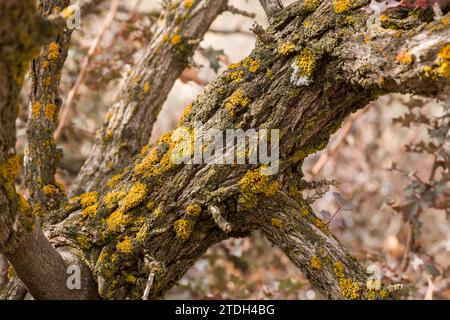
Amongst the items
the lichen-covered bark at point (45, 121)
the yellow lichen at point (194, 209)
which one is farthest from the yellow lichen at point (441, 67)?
the lichen-covered bark at point (45, 121)

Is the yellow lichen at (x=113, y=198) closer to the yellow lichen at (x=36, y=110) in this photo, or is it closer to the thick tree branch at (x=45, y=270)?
the thick tree branch at (x=45, y=270)

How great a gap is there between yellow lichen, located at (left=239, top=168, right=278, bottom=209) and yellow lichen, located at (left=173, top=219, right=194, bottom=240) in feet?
0.68

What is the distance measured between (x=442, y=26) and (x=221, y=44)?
628cm

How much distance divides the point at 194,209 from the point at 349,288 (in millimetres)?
577

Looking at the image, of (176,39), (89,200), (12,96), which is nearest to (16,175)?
(12,96)

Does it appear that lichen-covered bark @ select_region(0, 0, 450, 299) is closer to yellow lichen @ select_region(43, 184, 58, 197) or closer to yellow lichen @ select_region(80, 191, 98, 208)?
yellow lichen @ select_region(80, 191, 98, 208)

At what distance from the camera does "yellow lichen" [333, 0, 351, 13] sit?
1.71 meters

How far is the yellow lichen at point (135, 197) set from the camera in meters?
1.92

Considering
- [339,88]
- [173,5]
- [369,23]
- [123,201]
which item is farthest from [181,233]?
[173,5]

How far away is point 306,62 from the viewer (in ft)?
5.70

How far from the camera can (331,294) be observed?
1.80 m

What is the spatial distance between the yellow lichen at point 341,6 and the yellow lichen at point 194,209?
79cm

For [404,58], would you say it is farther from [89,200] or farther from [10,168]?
[89,200]

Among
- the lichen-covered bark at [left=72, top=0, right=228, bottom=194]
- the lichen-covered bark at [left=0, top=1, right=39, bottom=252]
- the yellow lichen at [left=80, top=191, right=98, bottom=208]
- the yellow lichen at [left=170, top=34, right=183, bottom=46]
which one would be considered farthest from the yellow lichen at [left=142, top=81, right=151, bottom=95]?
the lichen-covered bark at [left=0, top=1, right=39, bottom=252]
